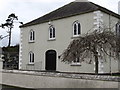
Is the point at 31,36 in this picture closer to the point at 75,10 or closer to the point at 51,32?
the point at 51,32

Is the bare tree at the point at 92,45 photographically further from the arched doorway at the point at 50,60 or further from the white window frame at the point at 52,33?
the white window frame at the point at 52,33

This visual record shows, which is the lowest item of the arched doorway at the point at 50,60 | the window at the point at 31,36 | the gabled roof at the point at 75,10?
the arched doorway at the point at 50,60

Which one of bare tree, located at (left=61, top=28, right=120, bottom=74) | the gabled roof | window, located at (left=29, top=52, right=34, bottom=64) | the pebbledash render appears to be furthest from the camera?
window, located at (left=29, top=52, right=34, bottom=64)

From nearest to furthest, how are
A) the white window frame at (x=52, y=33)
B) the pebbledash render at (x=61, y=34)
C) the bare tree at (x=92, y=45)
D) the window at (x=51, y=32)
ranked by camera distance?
the bare tree at (x=92, y=45) < the pebbledash render at (x=61, y=34) < the white window frame at (x=52, y=33) < the window at (x=51, y=32)

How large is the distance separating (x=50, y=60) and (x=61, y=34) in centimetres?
305

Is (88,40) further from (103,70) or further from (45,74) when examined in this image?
(103,70)

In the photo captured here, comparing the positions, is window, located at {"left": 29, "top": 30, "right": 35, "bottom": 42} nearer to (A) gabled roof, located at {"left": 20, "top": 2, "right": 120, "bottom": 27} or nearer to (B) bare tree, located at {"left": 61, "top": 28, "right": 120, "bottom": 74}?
(A) gabled roof, located at {"left": 20, "top": 2, "right": 120, "bottom": 27}

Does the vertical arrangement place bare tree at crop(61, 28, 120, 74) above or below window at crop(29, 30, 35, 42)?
below

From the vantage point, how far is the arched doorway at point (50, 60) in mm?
21627

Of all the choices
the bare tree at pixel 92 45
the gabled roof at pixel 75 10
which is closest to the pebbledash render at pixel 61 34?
the gabled roof at pixel 75 10

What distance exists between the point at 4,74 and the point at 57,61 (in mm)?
6682

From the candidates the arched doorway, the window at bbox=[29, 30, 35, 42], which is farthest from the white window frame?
the window at bbox=[29, 30, 35, 42]

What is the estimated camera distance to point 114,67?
1916 cm

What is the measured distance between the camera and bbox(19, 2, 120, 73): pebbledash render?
1847 centimetres
